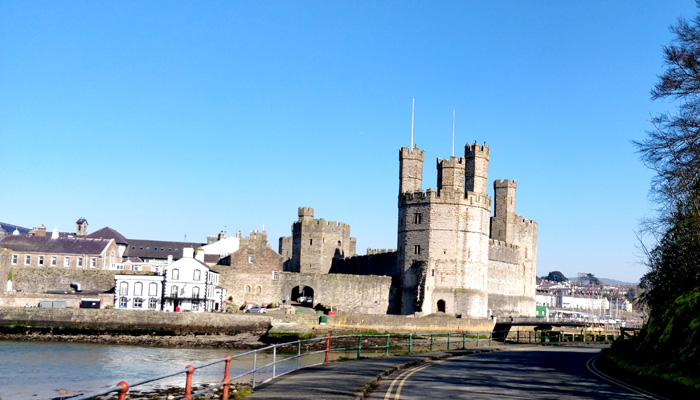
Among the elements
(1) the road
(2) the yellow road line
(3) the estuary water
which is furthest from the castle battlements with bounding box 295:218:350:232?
(2) the yellow road line

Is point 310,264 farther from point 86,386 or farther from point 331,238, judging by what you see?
point 86,386

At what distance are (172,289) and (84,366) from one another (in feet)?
80.2

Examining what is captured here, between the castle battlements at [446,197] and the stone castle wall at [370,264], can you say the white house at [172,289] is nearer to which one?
the stone castle wall at [370,264]

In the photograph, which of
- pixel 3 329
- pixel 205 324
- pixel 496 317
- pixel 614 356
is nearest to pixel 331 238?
pixel 496 317

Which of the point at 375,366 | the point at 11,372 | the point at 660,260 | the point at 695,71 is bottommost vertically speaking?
the point at 11,372

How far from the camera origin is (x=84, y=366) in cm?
3378

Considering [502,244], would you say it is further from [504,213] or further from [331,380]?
[331,380]

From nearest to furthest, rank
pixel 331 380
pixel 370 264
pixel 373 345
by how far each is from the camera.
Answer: pixel 331 380
pixel 373 345
pixel 370 264

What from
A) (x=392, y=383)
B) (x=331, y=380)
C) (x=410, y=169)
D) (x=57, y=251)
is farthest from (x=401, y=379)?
(x=57, y=251)

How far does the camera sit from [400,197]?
63.0 meters

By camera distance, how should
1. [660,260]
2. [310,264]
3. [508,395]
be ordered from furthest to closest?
[310,264], [660,260], [508,395]

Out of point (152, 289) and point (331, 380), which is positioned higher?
point (152, 289)

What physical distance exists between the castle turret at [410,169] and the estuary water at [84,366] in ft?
92.7

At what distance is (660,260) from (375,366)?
51.6ft
